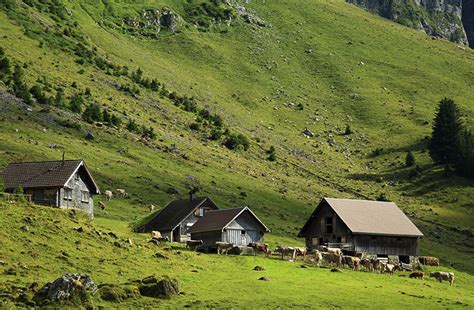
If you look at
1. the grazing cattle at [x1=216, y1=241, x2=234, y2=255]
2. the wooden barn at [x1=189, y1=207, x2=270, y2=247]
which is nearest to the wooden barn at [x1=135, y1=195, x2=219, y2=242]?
the wooden barn at [x1=189, y1=207, x2=270, y2=247]

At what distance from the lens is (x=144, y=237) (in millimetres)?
91312

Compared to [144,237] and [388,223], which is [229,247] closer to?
[144,237]

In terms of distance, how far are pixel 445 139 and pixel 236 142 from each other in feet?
154

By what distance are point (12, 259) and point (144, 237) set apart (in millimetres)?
29670

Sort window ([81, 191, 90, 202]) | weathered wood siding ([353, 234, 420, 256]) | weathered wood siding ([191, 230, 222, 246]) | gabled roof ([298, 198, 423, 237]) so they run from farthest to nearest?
weathered wood siding ([353, 234, 420, 256]) < gabled roof ([298, 198, 423, 237]) < weathered wood siding ([191, 230, 222, 246]) < window ([81, 191, 90, 202])

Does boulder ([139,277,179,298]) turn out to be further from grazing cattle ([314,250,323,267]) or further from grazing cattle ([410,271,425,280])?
grazing cattle ([410,271,425,280])

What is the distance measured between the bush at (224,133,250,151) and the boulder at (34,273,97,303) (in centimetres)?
12136

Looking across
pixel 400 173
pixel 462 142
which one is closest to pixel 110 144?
pixel 400 173

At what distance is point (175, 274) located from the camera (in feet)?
228

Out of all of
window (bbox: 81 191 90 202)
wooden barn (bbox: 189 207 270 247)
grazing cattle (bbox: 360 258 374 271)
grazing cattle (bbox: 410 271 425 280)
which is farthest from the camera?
wooden barn (bbox: 189 207 270 247)

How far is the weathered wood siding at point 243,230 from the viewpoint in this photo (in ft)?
332

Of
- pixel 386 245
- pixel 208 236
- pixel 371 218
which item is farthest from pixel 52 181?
pixel 386 245

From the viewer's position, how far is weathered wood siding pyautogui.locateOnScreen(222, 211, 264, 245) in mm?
A: 101312

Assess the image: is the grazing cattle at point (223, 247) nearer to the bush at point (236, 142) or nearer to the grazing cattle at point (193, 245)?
the grazing cattle at point (193, 245)
